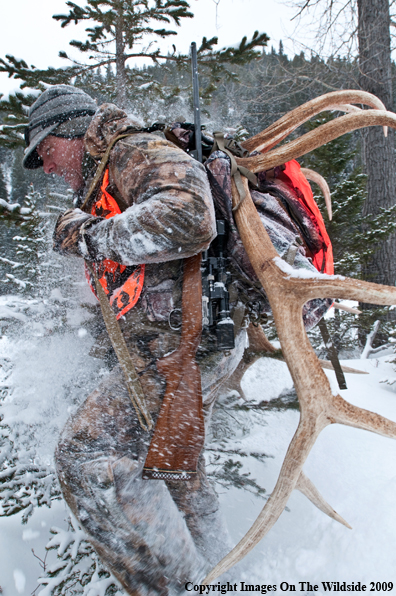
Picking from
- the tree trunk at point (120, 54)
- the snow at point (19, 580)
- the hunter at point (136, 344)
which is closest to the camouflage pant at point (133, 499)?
the hunter at point (136, 344)

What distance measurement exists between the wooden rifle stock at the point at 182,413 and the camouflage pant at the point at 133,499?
0.70ft

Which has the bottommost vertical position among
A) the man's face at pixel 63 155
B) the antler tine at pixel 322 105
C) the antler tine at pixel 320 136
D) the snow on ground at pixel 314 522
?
the snow on ground at pixel 314 522

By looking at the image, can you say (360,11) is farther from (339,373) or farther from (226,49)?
(339,373)

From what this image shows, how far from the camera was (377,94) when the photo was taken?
6.91 metres

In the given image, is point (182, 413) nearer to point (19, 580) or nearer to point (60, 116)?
point (19, 580)

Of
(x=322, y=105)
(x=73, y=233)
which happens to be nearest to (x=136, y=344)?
(x=73, y=233)

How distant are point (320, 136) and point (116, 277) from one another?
1.48 metres

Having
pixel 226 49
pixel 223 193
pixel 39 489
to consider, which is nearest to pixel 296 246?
pixel 223 193

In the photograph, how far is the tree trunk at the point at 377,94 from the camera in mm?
6750

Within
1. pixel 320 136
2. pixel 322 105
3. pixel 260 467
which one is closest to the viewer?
pixel 320 136

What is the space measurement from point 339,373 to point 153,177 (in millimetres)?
1765

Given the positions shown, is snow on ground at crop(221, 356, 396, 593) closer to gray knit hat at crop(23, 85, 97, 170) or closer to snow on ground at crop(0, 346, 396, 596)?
snow on ground at crop(0, 346, 396, 596)

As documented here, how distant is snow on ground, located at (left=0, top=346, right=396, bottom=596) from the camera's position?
2031mm

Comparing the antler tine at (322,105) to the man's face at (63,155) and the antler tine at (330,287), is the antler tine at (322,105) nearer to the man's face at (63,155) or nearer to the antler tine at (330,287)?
the antler tine at (330,287)
